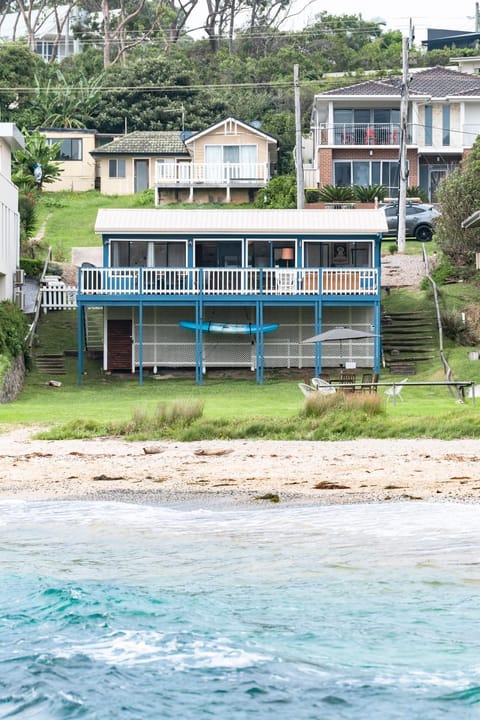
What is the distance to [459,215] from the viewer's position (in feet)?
148

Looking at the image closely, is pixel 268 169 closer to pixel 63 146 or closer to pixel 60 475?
pixel 63 146

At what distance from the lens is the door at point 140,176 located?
68188mm

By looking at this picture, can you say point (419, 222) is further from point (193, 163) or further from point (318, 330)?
point (318, 330)

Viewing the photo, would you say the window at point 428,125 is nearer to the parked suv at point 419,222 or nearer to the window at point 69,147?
the parked suv at point 419,222

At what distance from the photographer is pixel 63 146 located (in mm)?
71062

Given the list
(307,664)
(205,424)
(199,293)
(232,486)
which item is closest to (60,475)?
(232,486)

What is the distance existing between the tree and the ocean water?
1218 inches

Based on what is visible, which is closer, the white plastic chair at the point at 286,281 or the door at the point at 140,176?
the white plastic chair at the point at 286,281

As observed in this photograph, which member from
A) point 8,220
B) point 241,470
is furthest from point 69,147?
point 241,470

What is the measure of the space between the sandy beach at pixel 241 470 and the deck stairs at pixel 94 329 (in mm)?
18393

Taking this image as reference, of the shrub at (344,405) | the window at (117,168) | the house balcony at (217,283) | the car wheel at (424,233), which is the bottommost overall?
the shrub at (344,405)

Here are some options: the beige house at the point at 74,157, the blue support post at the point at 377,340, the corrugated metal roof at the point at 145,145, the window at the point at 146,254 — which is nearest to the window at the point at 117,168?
the corrugated metal roof at the point at 145,145

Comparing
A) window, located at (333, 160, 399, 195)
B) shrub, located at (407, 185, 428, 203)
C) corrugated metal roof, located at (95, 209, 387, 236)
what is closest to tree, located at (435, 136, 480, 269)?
corrugated metal roof, located at (95, 209, 387, 236)

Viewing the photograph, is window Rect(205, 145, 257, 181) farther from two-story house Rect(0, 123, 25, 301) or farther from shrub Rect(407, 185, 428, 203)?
two-story house Rect(0, 123, 25, 301)
